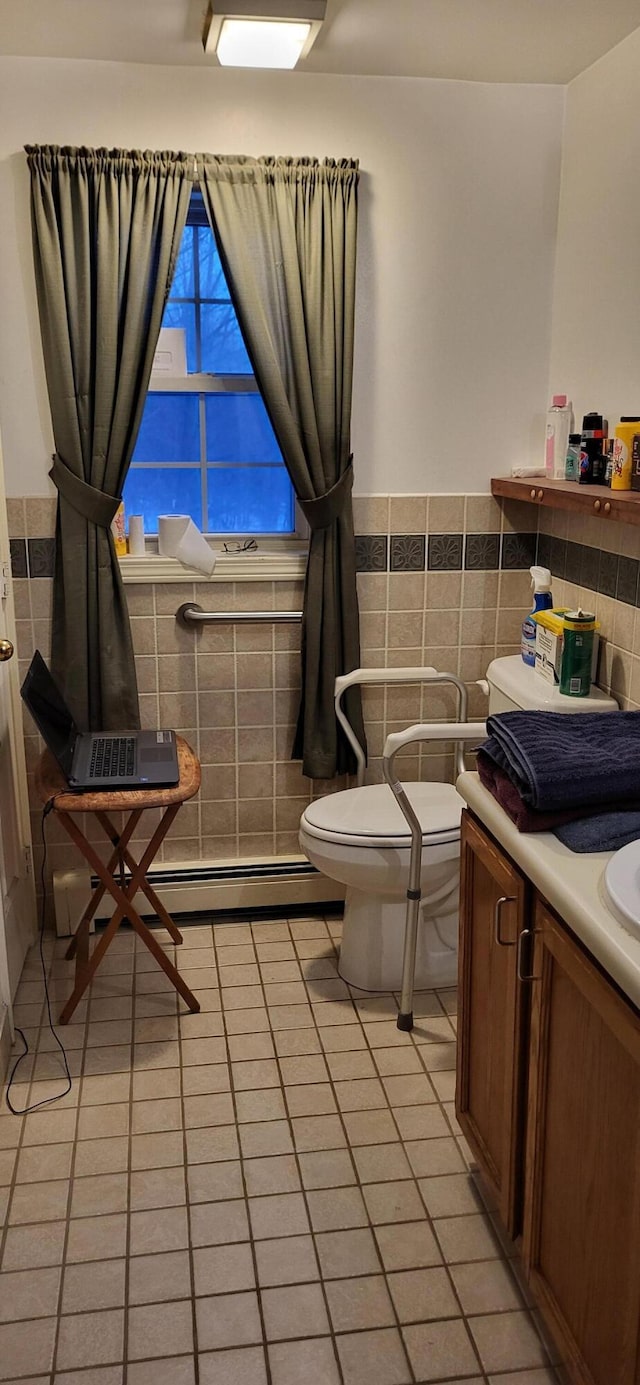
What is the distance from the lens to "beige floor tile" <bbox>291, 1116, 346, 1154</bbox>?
2283 mm

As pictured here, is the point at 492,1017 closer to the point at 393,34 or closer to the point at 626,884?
the point at 626,884

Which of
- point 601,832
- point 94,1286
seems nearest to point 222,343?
point 601,832

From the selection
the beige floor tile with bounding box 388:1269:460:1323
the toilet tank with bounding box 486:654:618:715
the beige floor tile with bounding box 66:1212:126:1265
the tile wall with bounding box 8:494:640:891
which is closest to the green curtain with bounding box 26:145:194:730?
the tile wall with bounding box 8:494:640:891

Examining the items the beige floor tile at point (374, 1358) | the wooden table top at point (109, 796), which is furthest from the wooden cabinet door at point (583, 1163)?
the wooden table top at point (109, 796)

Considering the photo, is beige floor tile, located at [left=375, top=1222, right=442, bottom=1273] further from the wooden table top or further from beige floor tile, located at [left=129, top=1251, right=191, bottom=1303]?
the wooden table top

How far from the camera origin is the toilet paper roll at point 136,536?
3059mm

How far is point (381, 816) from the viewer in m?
2.78

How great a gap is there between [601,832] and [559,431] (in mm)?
1554

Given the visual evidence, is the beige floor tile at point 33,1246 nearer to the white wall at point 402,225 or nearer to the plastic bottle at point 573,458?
the white wall at point 402,225

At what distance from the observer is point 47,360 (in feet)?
9.28

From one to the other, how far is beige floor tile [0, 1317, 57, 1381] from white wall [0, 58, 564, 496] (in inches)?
76.2

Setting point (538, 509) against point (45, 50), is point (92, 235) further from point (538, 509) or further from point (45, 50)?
point (538, 509)

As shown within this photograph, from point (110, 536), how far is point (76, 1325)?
1821mm

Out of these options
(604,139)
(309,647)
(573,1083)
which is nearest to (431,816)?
(309,647)
